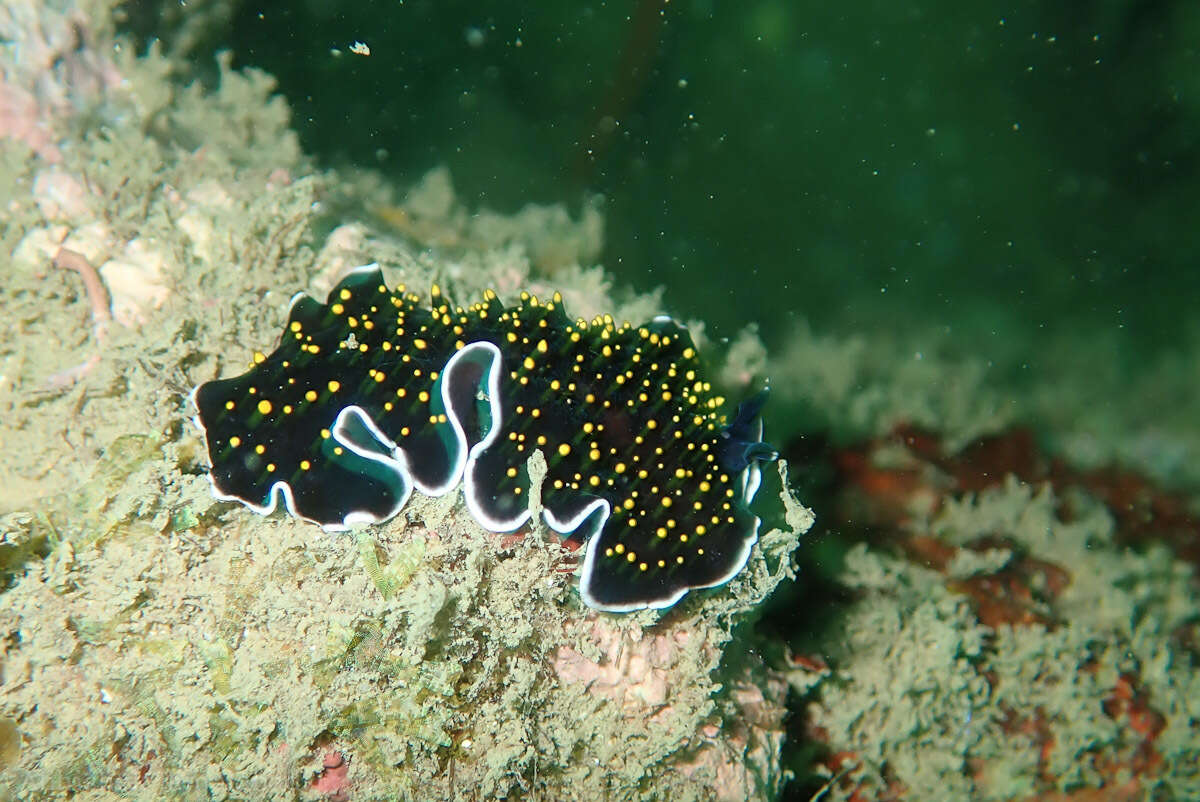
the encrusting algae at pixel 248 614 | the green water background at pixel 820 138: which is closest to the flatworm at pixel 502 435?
the encrusting algae at pixel 248 614

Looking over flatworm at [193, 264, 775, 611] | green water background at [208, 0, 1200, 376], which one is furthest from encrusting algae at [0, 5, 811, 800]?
green water background at [208, 0, 1200, 376]

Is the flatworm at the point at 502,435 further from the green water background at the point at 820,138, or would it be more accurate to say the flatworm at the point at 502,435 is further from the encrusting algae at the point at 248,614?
the green water background at the point at 820,138

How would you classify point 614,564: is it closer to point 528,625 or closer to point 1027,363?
point 528,625

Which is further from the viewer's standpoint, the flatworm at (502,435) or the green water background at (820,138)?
the green water background at (820,138)

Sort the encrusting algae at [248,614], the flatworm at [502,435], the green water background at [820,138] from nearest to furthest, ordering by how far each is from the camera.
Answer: the encrusting algae at [248,614] → the flatworm at [502,435] → the green water background at [820,138]

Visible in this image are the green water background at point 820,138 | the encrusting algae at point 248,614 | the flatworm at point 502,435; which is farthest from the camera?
the green water background at point 820,138

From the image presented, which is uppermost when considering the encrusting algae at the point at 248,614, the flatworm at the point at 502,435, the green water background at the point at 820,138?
the green water background at the point at 820,138

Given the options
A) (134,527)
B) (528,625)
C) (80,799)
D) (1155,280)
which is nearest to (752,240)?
(1155,280)

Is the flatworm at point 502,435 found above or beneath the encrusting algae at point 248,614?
above

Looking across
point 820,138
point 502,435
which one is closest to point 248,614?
point 502,435
